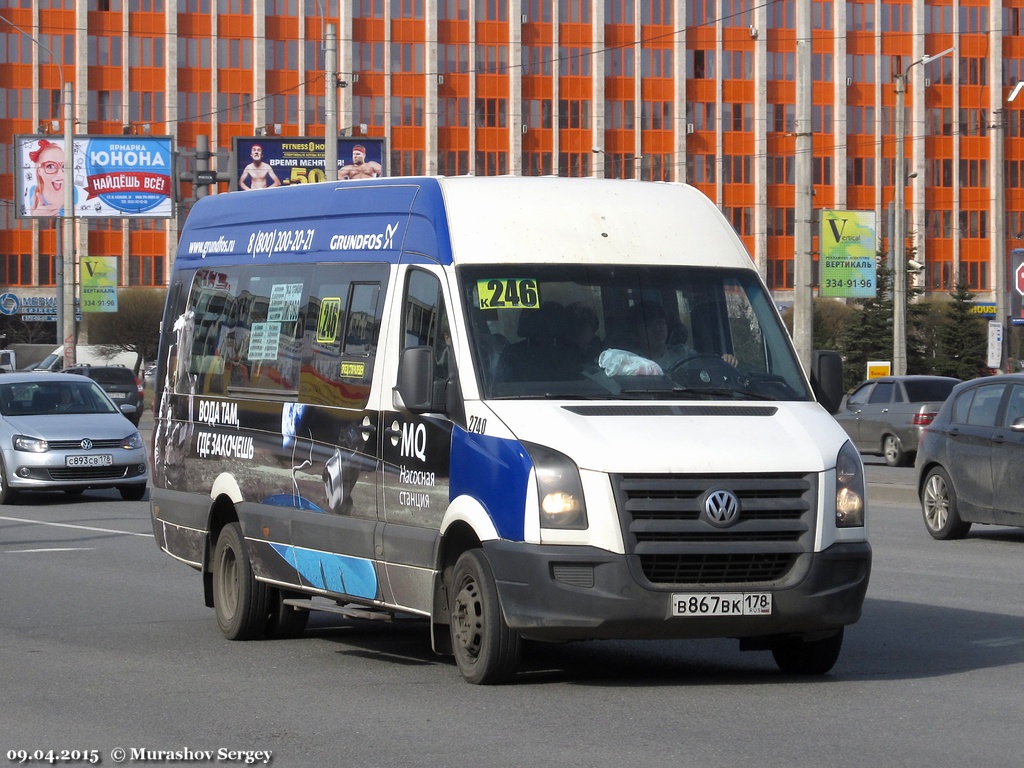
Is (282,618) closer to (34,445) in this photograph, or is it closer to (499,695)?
(499,695)

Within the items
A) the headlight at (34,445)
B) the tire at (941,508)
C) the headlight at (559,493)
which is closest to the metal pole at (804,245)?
the tire at (941,508)

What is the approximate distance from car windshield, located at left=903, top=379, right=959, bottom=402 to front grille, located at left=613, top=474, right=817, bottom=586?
2583 cm

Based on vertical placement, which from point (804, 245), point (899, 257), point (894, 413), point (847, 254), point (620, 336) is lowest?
point (894, 413)

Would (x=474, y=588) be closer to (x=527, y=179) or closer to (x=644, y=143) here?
(x=527, y=179)

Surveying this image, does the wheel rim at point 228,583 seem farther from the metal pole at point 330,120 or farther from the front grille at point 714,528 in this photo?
the metal pole at point 330,120

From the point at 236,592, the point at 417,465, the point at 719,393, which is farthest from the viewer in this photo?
the point at 236,592

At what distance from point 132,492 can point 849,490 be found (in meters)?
16.4

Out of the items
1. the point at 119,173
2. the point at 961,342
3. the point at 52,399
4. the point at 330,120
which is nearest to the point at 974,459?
the point at 52,399

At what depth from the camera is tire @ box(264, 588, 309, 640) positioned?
10594 millimetres

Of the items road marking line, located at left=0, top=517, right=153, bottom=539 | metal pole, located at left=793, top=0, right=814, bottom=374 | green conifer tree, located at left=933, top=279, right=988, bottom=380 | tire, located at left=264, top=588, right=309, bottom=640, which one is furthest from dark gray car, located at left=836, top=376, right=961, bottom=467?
green conifer tree, located at left=933, top=279, right=988, bottom=380

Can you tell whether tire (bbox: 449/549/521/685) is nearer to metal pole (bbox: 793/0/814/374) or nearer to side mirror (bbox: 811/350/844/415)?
side mirror (bbox: 811/350/844/415)

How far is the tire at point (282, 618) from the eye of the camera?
10594mm

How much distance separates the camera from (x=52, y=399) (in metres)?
23.5

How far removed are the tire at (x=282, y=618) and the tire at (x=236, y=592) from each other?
0.06 metres
